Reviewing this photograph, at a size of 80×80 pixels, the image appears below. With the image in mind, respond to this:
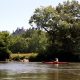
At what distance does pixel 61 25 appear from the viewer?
285 feet

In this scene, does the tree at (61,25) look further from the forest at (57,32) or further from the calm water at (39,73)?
the calm water at (39,73)

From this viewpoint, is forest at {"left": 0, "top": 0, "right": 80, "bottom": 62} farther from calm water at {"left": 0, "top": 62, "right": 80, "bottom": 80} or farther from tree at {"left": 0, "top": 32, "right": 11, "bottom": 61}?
calm water at {"left": 0, "top": 62, "right": 80, "bottom": 80}

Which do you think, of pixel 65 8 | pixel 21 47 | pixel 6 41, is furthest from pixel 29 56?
pixel 21 47

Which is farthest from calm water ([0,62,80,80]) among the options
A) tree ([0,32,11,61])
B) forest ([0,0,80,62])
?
tree ([0,32,11,61])

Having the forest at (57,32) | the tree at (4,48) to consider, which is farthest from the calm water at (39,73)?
the tree at (4,48)

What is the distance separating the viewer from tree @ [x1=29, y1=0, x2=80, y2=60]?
86625 mm

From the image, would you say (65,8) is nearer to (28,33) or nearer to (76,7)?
(76,7)

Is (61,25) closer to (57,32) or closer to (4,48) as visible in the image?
(57,32)

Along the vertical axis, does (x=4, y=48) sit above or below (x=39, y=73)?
above

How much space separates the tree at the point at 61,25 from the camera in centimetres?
8662

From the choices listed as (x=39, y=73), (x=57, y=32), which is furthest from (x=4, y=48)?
(x=39, y=73)

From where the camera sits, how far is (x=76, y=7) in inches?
3629

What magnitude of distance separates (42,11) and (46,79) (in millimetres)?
61986

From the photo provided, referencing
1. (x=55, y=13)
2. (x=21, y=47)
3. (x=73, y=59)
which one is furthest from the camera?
(x=21, y=47)
